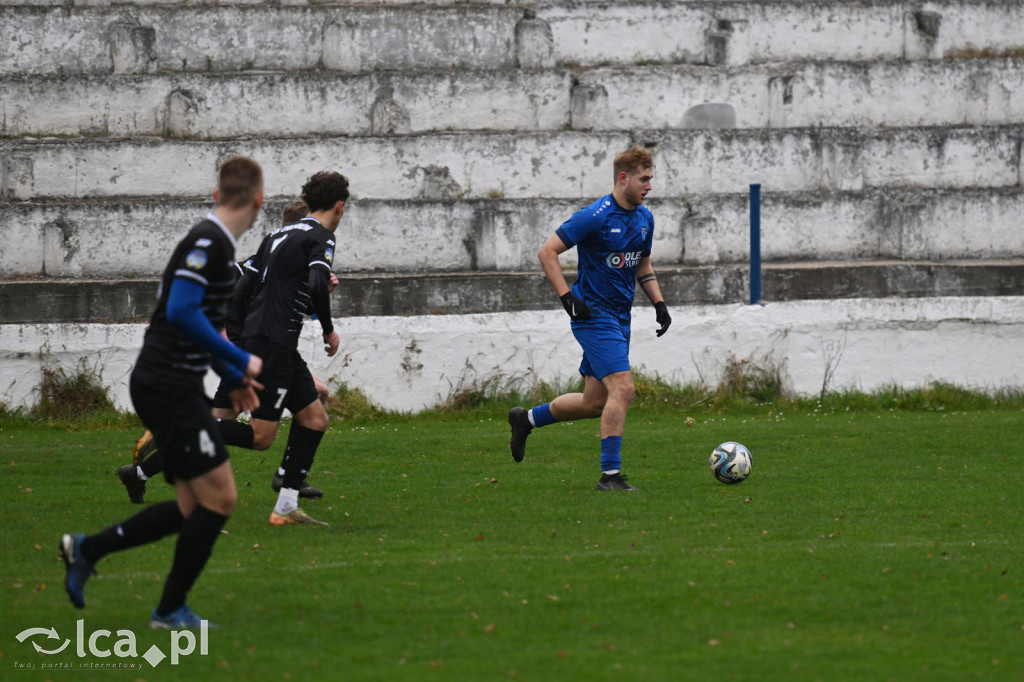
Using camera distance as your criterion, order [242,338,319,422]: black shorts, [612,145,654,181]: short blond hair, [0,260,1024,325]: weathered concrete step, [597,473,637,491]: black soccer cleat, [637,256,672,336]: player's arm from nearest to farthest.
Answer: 1. [242,338,319,422]: black shorts
2. [612,145,654,181]: short blond hair
3. [597,473,637,491]: black soccer cleat
4. [637,256,672,336]: player's arm
5. [0,260,1024,325]: weathered concrete step

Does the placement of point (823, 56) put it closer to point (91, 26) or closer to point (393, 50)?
point (393, 50)

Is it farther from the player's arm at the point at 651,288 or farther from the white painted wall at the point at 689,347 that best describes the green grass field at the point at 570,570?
the white painted wall at the point at 689,347

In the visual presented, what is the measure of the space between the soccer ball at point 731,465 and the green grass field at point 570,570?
136mm

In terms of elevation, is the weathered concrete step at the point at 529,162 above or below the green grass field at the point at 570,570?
above

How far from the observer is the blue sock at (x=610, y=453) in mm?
8625

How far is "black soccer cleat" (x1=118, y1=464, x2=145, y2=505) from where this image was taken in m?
8.11

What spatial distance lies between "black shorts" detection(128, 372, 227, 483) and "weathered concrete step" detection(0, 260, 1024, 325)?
911cm

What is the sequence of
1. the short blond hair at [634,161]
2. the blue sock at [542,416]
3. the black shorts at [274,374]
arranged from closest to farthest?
the black shorts at [274,374] < the short blond hair at [634,161] < the blue sock at [542,416]

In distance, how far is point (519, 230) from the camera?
15.5 meters

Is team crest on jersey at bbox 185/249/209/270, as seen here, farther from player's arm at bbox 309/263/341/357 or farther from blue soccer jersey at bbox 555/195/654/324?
blue soccer jersey at bbox 555/195/654/324

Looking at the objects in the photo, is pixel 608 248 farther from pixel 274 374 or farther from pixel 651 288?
pixel 274 374

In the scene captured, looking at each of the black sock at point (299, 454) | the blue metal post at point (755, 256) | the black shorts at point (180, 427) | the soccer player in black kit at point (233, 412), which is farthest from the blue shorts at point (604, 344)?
the blue metal post at point (755, 256)

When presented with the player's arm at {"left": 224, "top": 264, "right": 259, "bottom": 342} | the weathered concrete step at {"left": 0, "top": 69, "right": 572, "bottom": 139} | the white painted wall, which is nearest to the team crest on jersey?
the player's arm at {"left": 224, "top": 264, "right": 259, "bottom": 342}

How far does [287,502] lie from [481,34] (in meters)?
12.0
